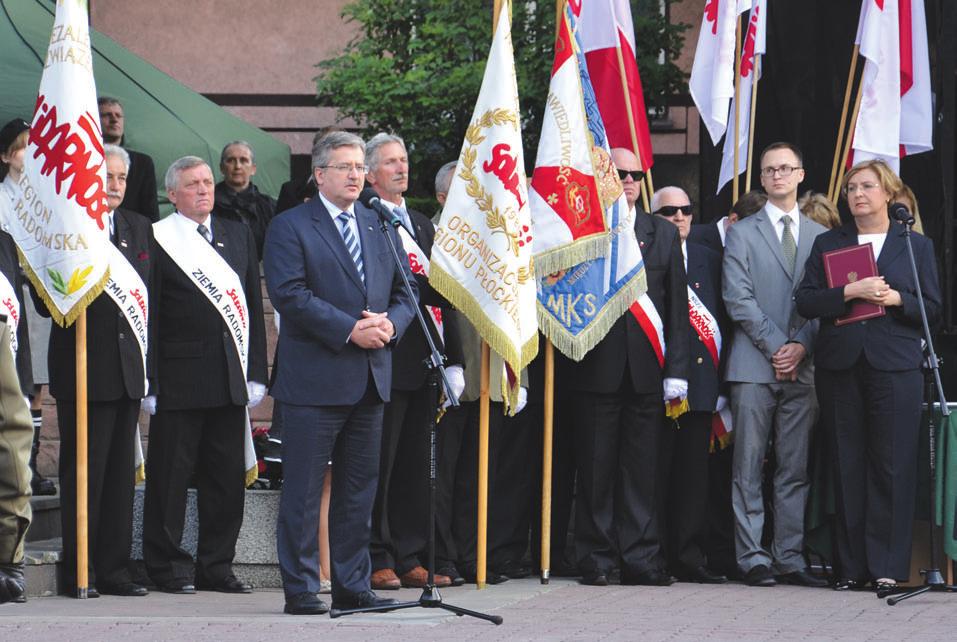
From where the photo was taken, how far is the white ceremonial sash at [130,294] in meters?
8.84

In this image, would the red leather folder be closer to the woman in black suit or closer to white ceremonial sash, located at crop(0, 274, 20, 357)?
the woman in black suit

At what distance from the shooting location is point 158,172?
1323 centimetres

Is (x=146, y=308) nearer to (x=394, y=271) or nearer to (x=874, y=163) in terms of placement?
(x=394, y=271)

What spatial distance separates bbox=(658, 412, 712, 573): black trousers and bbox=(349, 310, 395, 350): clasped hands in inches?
96.8

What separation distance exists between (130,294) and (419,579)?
A: 2.04 meters

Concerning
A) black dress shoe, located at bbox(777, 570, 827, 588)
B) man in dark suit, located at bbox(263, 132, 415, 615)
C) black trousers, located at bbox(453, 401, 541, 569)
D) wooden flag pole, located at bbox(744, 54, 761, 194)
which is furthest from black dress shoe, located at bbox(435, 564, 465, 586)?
wooden flag pole, located at bbox(744, 54, 761, 194)

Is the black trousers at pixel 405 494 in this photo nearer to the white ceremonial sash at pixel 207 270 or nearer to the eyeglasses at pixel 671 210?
the white ceremonial sash at pixel 207 270

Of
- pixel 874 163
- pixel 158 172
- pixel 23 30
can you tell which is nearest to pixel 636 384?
pixel 874 163

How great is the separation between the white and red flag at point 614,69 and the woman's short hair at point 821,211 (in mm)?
1084

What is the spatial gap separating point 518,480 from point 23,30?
569 cm

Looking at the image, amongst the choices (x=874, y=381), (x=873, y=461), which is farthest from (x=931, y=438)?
(x=874, y=381)

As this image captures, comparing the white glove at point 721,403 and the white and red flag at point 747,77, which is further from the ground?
the white and red flag at point 747,77

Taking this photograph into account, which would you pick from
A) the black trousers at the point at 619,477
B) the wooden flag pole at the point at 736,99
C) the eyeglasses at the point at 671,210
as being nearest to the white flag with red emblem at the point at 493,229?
the black trousers at the point at 619,477

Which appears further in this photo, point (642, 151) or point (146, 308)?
point (642, 151)
